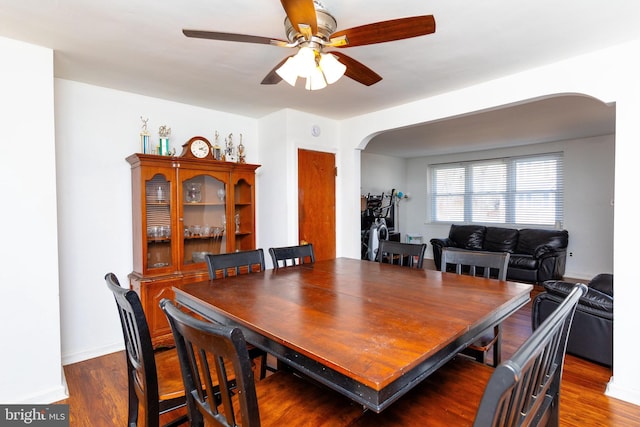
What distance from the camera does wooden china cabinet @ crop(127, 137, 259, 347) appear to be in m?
2.88

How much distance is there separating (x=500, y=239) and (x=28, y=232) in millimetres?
6373

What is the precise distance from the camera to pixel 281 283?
195 cm

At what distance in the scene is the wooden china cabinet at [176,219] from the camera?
2.88 meters

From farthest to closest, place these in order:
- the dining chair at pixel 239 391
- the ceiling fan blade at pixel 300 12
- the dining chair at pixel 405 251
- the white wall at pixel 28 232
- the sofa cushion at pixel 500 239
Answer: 1. the sofa cushion at pixel 500 239
2. the dining chair at pixel 405 251
3. the white wall at pixel 28 232
4. the ceiling fan blade at pixel 300 12
5. the dining chair at pixel 239 391

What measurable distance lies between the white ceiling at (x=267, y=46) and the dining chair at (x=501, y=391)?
1544mm

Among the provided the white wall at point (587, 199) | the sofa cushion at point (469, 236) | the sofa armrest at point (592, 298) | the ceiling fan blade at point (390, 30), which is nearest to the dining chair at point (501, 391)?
the ceiling fan blade at point (390, 30)

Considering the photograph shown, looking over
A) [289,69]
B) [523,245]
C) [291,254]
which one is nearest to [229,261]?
[291,254]

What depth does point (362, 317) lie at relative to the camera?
1354mm

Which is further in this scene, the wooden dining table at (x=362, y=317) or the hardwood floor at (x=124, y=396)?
the hardwood floor at (x=124, y=396)

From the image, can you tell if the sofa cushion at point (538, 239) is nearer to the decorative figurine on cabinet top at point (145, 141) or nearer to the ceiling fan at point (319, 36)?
the ceiling fan at point (319, 36)

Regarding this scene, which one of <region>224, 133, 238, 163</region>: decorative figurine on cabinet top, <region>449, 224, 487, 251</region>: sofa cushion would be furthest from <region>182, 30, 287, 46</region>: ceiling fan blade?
<region>449, 224, 487, 251</region>: sofa cushion

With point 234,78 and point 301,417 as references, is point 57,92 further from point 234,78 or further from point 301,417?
point 301,417

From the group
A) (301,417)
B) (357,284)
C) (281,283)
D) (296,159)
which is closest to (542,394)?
(301,417)

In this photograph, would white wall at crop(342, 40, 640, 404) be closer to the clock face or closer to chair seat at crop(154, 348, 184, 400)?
chair seat at crop(154, 348, 184, 400)
